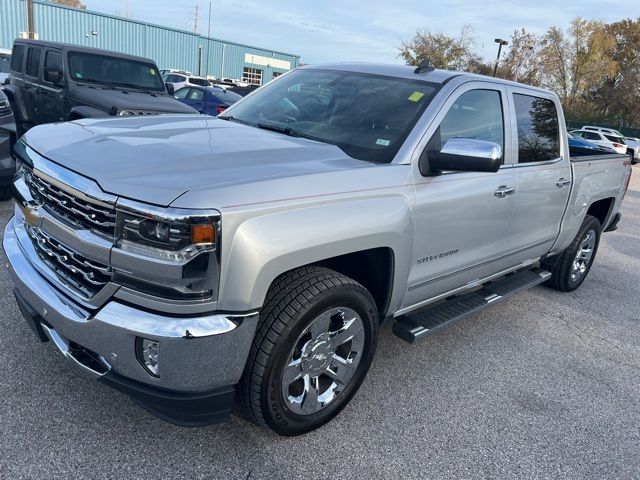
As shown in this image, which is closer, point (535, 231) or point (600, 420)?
point (600, 420)

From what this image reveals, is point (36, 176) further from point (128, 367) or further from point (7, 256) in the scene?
point (128, 367)

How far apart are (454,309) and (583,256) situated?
2.71m

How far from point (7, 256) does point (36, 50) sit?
7.77 metres

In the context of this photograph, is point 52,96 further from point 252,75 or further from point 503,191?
point 252,75

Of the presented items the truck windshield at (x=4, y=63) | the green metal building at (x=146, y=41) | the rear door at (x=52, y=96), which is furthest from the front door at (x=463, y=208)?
the green metal building at (x=146, y=41)

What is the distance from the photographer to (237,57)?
159 ft

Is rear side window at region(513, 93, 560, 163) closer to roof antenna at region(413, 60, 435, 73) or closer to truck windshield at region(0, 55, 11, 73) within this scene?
roof antenna at region(413, 60, 435, 73)

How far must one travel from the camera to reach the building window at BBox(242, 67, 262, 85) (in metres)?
50.1

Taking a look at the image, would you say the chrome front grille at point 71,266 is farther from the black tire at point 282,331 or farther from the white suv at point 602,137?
the white suv at point 602,137

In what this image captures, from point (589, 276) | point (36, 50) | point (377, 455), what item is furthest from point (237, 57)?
point (377, 455)

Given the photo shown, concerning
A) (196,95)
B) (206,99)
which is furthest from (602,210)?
(196,95)

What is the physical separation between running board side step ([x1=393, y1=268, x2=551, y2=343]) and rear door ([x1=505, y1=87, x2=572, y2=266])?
19 cm

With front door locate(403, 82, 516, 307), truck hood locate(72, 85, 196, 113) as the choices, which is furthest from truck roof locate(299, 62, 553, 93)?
truck hood locate(72, 85, 196, 113)

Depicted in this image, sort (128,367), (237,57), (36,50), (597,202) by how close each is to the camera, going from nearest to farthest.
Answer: (128,367)
(597,202)
(36,50)
(237,57)
